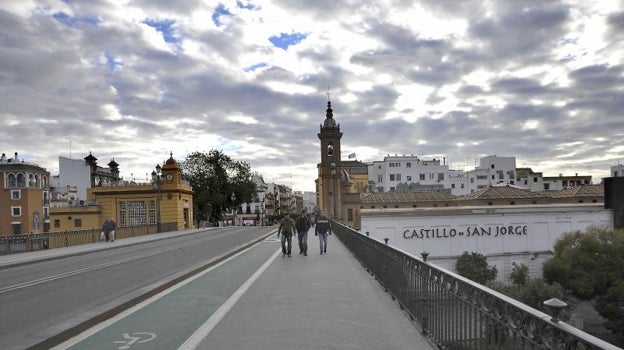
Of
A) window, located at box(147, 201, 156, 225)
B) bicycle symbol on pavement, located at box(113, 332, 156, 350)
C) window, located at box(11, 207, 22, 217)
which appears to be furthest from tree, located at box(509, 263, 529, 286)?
window, located at box(11, 207, 22, 217)

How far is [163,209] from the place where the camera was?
5150 cm

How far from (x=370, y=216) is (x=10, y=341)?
4426 centimetres

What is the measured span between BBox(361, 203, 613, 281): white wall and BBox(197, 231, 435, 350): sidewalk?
37.8 meters

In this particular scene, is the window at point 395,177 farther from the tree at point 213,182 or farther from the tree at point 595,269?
the tree at point 595,269

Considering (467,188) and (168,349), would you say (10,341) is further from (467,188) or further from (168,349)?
(467,188)

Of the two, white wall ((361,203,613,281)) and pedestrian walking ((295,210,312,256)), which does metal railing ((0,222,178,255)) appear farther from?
white wall ((361,203,613,281))

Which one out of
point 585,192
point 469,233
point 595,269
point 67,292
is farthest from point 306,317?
point 585,192

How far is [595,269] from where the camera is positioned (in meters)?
36.1

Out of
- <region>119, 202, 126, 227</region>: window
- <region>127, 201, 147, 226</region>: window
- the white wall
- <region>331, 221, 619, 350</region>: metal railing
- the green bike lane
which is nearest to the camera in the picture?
<region>331, 221, 619, 350</region>: metal railing

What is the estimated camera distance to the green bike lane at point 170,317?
6684 millimetres

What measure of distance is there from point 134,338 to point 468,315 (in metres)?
4.31

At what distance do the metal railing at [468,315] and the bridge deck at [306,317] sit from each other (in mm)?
359

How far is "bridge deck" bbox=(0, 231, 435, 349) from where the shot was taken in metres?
6.52

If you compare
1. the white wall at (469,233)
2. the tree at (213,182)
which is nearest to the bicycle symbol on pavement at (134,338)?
the white wall at (469,233)
